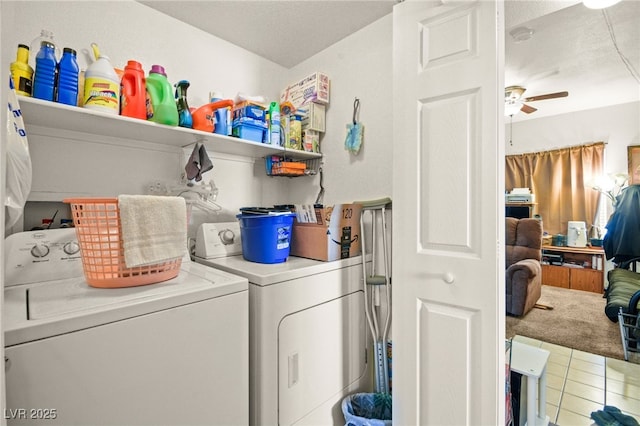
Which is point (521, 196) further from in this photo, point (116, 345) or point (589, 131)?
point (116, 345)

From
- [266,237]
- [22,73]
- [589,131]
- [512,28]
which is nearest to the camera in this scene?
[22,73]

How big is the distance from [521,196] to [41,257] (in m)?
5.99

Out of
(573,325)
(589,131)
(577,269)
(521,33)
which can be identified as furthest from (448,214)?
(589,131)

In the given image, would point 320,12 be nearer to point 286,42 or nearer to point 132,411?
point 286,42

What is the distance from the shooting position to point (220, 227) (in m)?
1.79

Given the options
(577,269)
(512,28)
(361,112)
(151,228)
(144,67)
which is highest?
(512,28)

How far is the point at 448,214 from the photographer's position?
1.31 metres

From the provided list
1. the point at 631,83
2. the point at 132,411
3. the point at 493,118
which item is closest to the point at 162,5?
the point at 493,118

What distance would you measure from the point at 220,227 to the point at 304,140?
0.85 metres

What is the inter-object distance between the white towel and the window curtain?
19.6 ft

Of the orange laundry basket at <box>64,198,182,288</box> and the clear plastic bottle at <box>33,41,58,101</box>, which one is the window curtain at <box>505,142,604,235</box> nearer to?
the orange laundry basket at <box>64,198,182,288</box>

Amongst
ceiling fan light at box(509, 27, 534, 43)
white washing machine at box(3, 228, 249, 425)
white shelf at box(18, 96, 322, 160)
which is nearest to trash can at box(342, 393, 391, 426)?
white washing machine at box(3, 228, 249, 425)

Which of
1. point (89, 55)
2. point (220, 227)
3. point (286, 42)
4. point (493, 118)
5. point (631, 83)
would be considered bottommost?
point (220, 227)

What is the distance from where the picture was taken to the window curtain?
15.4 feet
